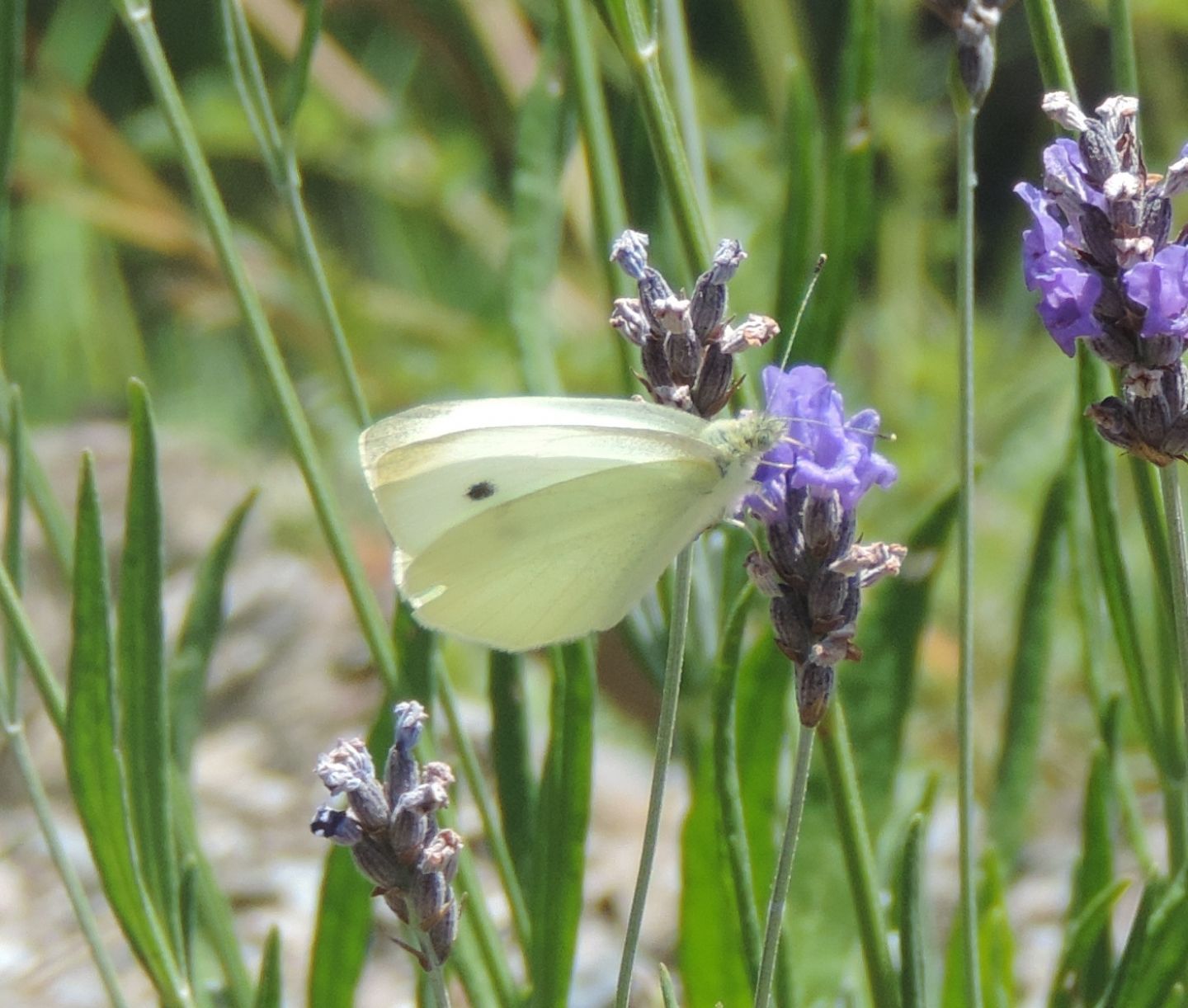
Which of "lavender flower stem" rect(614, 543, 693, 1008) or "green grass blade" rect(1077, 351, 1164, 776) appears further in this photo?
"green grass blade" rect(1077, 351, 1164, 776)

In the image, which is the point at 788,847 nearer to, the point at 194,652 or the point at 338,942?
the point at 338,942

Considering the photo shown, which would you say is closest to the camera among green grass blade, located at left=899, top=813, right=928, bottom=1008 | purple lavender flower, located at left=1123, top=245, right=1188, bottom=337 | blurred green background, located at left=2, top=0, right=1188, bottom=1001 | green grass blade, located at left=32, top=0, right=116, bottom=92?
purple lavender flower, located at left=1123, top=245, right=1188, bottom=337

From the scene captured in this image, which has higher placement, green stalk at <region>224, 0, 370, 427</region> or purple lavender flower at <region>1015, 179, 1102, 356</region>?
green stalk at <region>224, 0, 370, 427</region>

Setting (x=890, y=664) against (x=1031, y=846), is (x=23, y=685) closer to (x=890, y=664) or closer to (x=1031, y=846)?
(x=1031, y=846)

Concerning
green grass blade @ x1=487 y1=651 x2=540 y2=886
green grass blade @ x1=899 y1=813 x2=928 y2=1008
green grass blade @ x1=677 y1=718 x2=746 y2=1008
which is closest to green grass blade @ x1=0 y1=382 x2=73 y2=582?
green grass blade @ x1=487 y1=651 x2=540 y2=886

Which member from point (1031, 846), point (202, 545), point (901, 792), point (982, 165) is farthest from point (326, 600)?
point (982, 165)

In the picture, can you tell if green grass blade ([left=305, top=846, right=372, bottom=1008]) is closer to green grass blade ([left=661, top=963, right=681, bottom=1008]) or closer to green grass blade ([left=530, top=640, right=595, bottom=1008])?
green grass blade ([left=530, top=640, right=595, bottom=1008])
